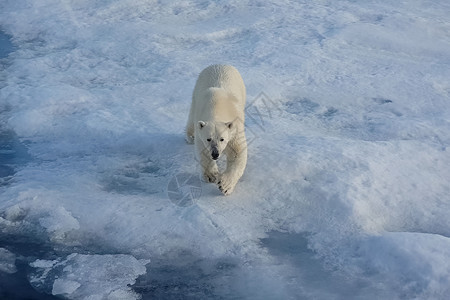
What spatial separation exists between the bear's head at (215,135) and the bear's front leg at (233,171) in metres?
0.17

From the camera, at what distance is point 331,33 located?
7.33m

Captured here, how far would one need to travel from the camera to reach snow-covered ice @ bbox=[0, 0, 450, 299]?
339 cm

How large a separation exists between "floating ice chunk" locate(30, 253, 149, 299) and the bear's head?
902mm

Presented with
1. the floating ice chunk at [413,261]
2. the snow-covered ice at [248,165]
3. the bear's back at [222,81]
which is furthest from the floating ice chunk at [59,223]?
the floating ice chunk at [413,261]

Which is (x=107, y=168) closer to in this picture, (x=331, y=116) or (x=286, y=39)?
(x=331, y=116)

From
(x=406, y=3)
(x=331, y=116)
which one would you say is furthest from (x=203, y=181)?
(x=406, y=3)

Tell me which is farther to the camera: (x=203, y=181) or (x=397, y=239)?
(x=203, y=181)

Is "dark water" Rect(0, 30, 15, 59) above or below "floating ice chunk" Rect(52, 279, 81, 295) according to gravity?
above

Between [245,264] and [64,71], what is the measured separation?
3823 mm

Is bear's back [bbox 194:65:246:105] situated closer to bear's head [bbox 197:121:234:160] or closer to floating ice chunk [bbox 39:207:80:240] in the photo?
bear's head [bbox 197:121:234:160]

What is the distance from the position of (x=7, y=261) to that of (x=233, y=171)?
1631 millimetres

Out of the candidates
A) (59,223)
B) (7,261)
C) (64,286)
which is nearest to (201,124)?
(59,223)

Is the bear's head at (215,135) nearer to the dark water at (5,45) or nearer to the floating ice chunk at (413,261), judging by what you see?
the floating ice chunk at (413,261)

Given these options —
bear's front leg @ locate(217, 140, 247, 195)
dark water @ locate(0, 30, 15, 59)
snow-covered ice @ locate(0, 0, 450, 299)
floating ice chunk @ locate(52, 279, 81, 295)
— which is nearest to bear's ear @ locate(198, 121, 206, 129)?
bear's front leg @ locate(217, 140, 247, 195)
